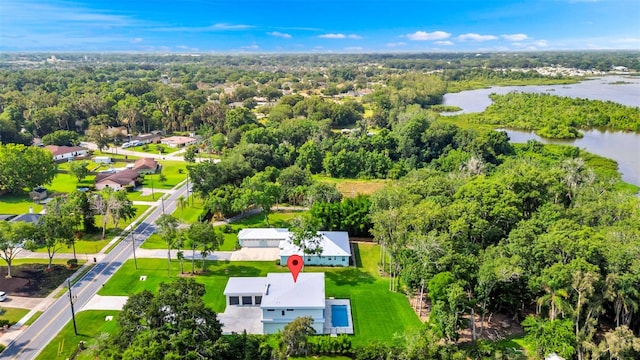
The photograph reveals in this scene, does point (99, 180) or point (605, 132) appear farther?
point (605, 132)

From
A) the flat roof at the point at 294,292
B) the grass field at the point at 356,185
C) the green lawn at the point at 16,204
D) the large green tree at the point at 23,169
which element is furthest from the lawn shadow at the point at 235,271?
the large green tree at the point at 23,169

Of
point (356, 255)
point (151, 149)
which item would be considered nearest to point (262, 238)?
point (356, 255)

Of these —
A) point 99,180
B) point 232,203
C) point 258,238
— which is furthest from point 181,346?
point 99,180

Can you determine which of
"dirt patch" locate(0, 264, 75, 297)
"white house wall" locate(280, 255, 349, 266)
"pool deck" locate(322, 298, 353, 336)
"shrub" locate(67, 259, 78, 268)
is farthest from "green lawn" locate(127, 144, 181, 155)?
"pool deck" locate(322, 298, 353, 336)

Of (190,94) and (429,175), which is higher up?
(190,94)

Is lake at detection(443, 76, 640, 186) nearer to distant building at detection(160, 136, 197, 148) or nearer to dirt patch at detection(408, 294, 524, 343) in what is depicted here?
dirt patch at detection(408, 294, 524, 343)

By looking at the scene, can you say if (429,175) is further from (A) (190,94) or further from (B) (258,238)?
(A) (190,94)

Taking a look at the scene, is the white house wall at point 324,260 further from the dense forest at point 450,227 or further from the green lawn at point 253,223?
the green lawn at point 253,223
